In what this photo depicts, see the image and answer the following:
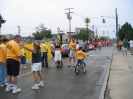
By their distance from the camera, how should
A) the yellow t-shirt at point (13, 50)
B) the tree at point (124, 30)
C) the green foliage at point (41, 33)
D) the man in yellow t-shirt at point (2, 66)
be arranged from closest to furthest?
the yellow t-shirt at point (13, 50) < the man in yellow t-shirt at point (2, 66) < the tree at point (124, 30) < the green foliage at point (41, 33)

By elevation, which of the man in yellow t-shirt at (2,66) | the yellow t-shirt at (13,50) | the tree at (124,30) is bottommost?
the man in yellow t-shirt at (2,66)

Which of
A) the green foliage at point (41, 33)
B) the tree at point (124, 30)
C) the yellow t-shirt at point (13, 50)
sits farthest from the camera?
the green foliage at point (41, 33)

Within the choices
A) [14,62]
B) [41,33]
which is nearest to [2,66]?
[14,62]

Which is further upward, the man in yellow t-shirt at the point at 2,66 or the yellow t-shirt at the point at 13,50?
the yellow t-shirt at the point at 13,50

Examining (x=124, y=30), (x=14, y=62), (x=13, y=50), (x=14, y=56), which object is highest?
(x=124, y=30)

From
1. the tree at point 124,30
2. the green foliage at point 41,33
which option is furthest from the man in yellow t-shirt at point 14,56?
the green foliage at point 41,33

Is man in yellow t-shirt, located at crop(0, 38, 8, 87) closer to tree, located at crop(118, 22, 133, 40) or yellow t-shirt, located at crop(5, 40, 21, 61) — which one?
yellow t-shirt, located at crop(5, 40, 21, 61)

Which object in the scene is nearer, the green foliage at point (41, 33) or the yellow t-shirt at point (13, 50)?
the yellow t-shirt at point (13, 50)

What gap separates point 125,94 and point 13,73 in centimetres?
368

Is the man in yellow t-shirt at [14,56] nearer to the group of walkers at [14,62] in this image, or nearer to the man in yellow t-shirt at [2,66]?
the group of walkers at [14,62]

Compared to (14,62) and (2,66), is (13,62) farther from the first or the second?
(2,66)

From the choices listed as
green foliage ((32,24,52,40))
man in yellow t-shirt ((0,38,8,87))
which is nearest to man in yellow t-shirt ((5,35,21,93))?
man in yellow t-shirt ((0,38,8,87))

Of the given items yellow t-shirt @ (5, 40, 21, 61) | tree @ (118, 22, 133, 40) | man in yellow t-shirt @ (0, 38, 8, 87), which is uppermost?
tree @ (118, 22, 133, 40)

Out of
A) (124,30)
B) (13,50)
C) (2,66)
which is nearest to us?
(13,50)
